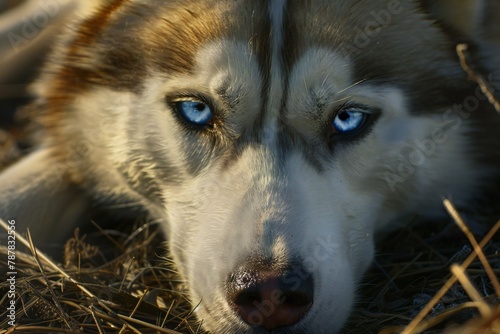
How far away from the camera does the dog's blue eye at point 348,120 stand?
8.75 feet

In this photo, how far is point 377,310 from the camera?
2703 millimetres

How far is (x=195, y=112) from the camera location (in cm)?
273

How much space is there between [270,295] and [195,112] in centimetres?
85

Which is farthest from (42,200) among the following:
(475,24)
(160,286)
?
(475,24)

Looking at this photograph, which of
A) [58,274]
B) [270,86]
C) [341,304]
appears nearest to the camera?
[341,304]

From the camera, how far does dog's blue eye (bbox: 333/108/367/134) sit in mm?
2666

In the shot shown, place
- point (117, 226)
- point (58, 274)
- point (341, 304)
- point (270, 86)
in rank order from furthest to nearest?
point (117, 226)
point (58, 274)
point (270, 86)
point (341, 304)

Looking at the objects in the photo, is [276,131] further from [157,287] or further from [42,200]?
[42,200]

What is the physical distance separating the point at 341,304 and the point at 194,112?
89cm

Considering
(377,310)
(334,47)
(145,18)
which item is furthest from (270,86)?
(377,310)

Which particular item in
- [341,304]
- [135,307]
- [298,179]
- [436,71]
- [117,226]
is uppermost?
[436,71]

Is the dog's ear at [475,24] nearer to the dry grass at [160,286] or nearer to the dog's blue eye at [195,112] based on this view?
the dry grass at [160,286]

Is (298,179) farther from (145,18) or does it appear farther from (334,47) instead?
(145,18)

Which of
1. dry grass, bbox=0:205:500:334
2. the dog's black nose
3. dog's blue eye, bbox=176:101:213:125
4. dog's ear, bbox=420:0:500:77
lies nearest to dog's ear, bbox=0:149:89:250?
dry grass, bbox=0:205:500:334
